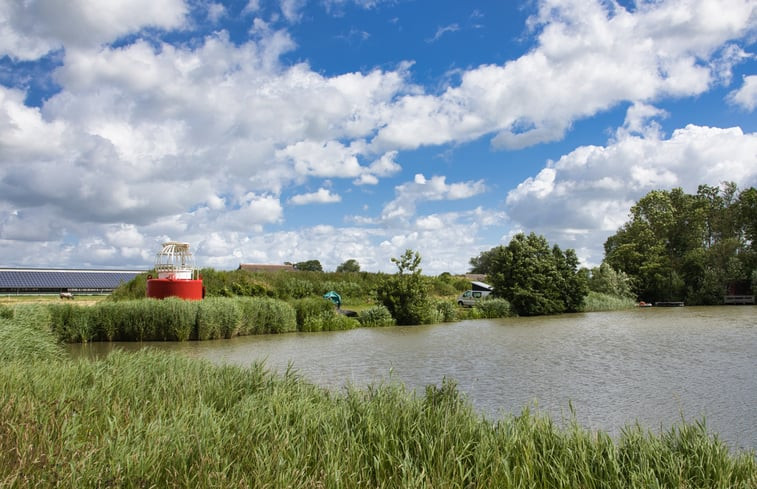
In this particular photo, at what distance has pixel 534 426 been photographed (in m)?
4.65

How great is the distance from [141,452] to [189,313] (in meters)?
15.3

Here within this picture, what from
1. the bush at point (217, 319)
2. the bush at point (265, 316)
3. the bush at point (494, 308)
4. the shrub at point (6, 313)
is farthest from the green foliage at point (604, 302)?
the shrub at point (6, 313)

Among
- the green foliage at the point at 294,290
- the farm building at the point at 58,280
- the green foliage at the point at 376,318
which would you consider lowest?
the green foliage at the point at 376,318

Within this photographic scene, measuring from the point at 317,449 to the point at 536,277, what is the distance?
109 ft

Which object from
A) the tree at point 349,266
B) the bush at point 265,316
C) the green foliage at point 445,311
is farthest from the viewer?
the tree at point 349,266

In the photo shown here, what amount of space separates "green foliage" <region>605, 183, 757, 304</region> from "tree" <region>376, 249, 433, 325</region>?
29.9 metres

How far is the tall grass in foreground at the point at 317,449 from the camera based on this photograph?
3.55 m

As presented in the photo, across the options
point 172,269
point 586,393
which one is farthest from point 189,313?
point 586,393

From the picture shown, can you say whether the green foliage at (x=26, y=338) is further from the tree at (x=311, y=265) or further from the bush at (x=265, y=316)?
the tree at (x=311, y=265)

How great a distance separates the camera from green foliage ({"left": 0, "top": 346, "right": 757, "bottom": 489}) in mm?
3557

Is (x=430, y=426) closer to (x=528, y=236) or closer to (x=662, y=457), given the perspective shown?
(x=662, y=457)

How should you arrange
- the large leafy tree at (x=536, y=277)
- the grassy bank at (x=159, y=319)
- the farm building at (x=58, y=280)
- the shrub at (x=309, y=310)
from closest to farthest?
the grassy bank at (x=159, y=319) → the shrub at (x=309, y=310) → the large leafy tree at (x=536, y=277) → the farm building at (x=58, y=280)

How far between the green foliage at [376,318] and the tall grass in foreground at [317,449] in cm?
1973

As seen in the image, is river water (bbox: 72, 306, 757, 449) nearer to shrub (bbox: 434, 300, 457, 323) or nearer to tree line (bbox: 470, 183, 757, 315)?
shrub (bbox: 434, 300, 457, 323)
